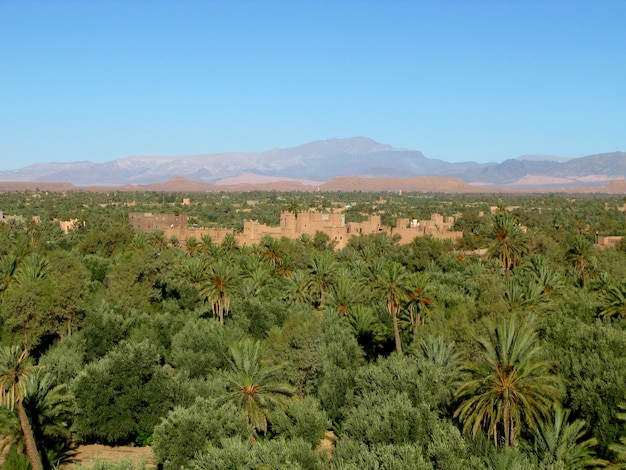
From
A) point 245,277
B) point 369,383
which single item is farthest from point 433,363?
point 245,277

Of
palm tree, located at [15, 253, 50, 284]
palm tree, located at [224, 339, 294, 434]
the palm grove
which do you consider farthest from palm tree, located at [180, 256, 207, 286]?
palm tree, located at [224, 339, 294, 434]

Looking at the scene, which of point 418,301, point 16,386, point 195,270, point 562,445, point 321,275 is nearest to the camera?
point 562,445

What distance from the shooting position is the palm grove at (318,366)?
19.5 metres

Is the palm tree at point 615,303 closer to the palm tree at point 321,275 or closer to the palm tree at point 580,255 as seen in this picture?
the palm tree at point 321,275

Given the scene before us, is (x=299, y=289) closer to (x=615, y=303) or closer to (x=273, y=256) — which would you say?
(x=273, y=256)

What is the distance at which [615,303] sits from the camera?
3102cm

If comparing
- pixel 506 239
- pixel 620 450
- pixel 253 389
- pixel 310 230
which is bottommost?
pixel 310 230

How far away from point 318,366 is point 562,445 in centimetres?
1244

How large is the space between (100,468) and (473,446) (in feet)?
32.6

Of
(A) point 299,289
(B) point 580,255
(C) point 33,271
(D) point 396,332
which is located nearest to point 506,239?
(D) point 396,332

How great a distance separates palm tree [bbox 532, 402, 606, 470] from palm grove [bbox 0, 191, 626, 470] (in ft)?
0.22

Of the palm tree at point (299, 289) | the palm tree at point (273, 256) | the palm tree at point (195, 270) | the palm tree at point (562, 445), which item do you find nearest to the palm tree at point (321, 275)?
the palm tree at point (299, 289)

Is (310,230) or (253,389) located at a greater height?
(253,389)

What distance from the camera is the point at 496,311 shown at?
32344mm
